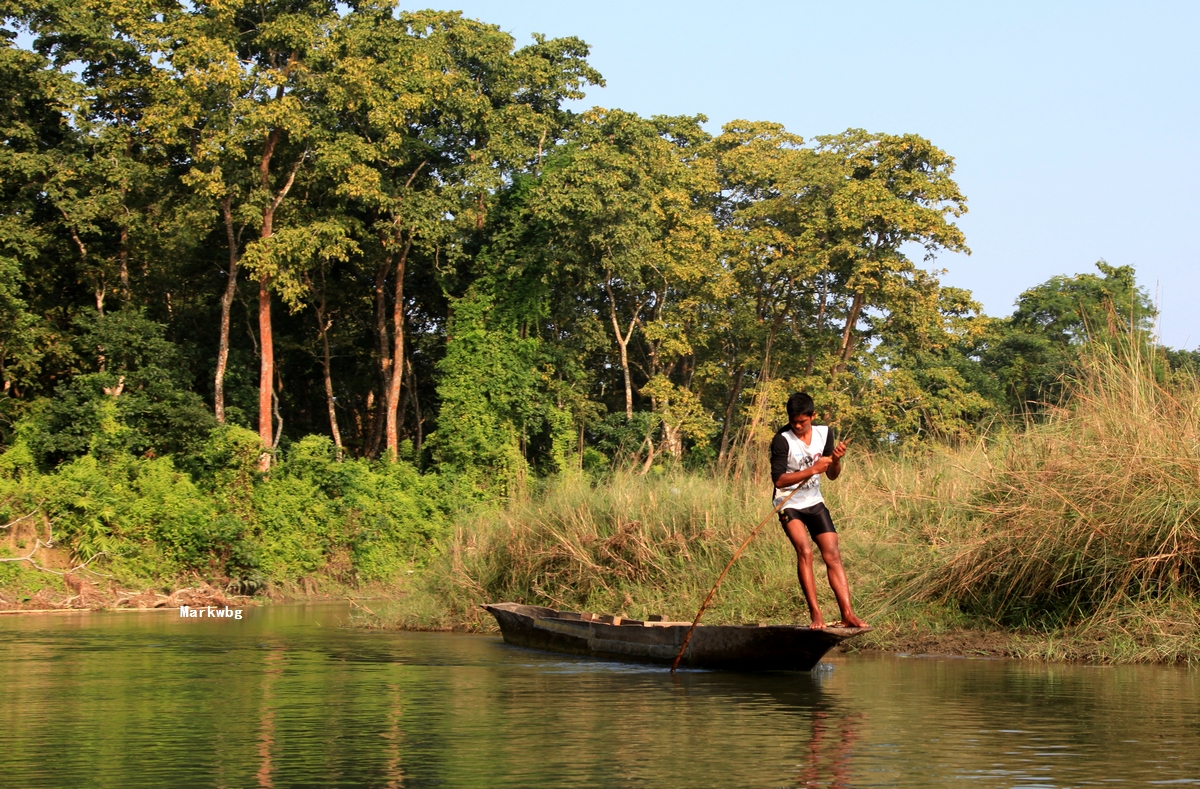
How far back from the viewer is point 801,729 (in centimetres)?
773

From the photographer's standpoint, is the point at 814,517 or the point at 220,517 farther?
the point at 220,517

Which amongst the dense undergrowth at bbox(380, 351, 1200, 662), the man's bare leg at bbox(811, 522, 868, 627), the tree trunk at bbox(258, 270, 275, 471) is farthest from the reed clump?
the tree trunk at bbox(258, 270, 275, 471)

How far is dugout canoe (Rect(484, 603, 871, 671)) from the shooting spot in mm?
10000

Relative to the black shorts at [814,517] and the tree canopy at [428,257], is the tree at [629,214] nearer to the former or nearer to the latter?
the tree canopy at [428,257]

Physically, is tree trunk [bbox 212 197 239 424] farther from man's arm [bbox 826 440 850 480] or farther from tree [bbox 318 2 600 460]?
man's arm [bbox 826 440 850 480]

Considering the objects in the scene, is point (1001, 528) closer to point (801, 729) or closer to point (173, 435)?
point (801, 729)

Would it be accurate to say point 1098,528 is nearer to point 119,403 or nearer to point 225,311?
point 119,403

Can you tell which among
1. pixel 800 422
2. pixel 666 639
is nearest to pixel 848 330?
pixel 666 639

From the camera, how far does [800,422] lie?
10242 mm

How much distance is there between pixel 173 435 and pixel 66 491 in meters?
4.00

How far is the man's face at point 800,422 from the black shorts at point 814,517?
1.90 feet

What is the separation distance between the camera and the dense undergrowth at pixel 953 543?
11148mm

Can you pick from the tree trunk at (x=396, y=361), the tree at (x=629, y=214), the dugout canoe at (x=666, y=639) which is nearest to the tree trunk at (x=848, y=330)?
the tree at (x=629, y=214)

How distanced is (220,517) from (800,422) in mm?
18712
